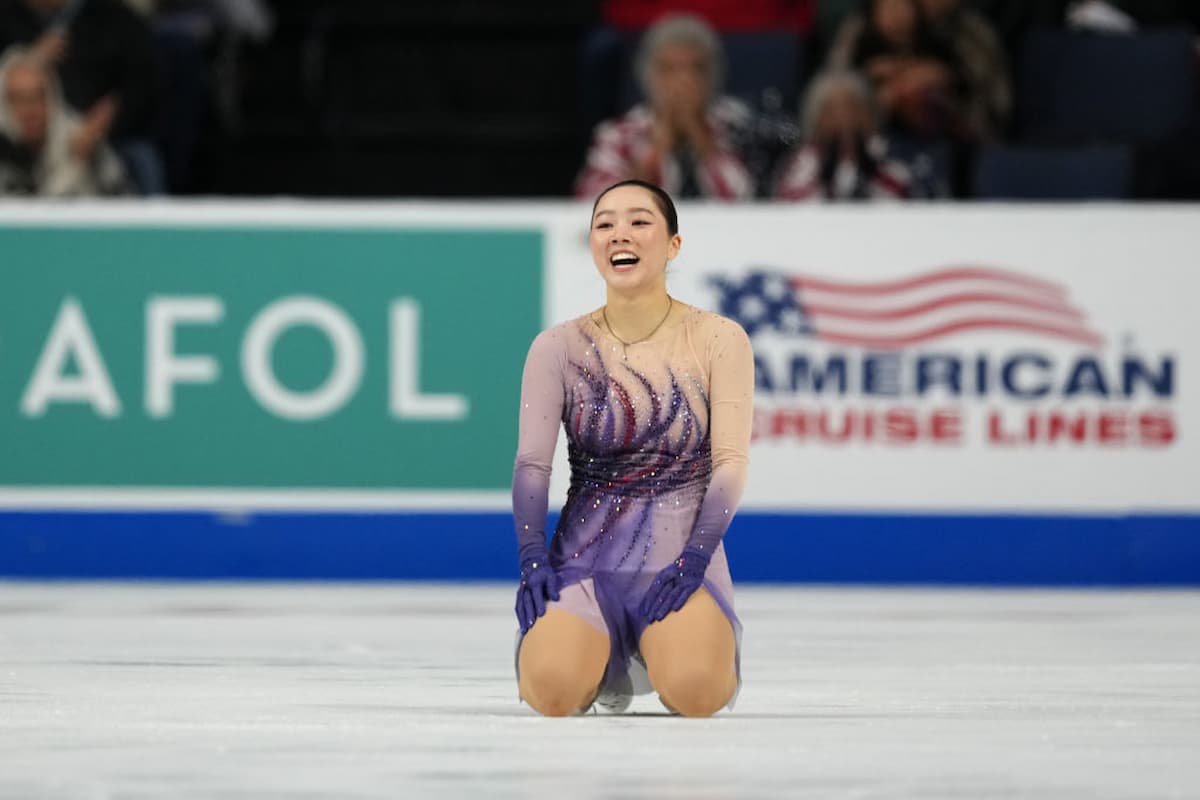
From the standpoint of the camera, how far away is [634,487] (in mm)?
3596

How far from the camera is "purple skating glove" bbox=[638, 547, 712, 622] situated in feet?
11.3

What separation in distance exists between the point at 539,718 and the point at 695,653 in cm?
28

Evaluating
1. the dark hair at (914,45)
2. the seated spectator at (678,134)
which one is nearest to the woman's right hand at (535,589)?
the seated spectator at (678,134)

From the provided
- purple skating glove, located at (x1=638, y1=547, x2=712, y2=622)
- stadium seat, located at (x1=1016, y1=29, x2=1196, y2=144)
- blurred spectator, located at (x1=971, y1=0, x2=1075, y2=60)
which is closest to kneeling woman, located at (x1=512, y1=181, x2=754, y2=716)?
purple skating glove, located at (x1=638, y1=547, x2=712, y2=622)

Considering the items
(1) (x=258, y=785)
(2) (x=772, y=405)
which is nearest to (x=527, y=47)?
(2) (x=772, y=405)

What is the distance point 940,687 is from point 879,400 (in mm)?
2462

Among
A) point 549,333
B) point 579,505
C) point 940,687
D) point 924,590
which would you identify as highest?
point 549,333

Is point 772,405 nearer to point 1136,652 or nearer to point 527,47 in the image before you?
point 1136,652

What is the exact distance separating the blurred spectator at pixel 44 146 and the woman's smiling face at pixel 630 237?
152 inches

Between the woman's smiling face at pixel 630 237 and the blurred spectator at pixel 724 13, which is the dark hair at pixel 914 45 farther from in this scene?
the woman's smiling face at pixel 630 237

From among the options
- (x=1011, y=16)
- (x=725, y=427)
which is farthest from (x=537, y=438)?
(x=1011, y=16)

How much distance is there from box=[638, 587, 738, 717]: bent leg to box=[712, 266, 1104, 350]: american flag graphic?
9.87ft

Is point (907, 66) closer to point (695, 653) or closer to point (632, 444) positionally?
point (632, 444)

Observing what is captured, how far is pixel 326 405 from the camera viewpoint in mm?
6496
